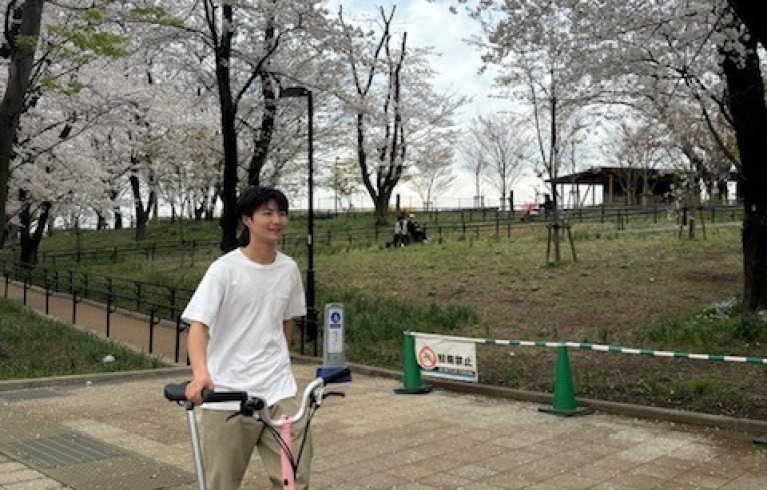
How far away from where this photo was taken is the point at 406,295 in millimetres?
17016

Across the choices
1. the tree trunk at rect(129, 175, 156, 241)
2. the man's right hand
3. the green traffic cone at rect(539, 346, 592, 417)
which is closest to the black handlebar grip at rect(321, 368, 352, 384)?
the man's right hand

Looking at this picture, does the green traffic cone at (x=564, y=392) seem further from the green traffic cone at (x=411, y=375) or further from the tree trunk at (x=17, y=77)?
the tree trunk at (x=17, y=77)

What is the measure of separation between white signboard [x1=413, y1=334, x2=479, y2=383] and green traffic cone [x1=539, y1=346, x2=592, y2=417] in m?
1.22

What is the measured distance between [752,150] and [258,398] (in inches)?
417

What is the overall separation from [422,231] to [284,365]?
2722 centimetres

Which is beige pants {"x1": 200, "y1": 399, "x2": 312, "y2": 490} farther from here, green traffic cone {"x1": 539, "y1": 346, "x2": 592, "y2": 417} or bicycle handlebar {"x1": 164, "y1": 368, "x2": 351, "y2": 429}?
green traffic cone {"x1": 539, "y1": 346, "x2": 592, "y2": 417}

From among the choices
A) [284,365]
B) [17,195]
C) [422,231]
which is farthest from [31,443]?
[422,231]

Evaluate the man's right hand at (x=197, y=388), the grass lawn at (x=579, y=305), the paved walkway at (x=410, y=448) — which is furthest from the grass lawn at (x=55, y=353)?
the man's right hand at (x=197, y=388)

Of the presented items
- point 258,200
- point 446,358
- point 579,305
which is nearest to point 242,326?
point 258,200

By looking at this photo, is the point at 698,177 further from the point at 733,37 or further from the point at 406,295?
the point at 733,37

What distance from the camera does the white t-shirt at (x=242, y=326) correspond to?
10.6 ft

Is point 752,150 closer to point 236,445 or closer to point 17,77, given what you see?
point 236,445

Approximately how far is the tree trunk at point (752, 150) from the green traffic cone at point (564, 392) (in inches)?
189

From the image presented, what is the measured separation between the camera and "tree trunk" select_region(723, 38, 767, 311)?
11.2m
